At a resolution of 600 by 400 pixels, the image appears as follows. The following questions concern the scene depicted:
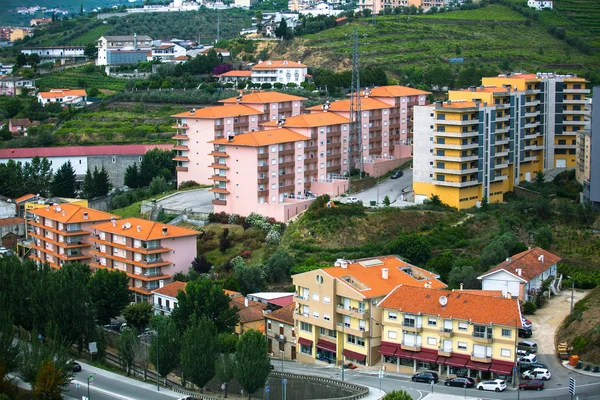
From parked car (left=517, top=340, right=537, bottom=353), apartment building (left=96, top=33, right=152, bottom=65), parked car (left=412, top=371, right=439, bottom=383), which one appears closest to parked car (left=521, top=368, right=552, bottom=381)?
parked car (left=517, top=340, right=537, bottom=353)

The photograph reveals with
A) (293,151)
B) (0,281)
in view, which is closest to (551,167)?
(293,151)

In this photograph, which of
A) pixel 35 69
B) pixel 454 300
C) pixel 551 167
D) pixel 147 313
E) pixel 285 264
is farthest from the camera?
pixel 35 69

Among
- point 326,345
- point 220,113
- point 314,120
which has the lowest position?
point 326,345

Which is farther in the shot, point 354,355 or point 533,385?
point 354,355

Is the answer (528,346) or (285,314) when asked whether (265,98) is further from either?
(528,346)

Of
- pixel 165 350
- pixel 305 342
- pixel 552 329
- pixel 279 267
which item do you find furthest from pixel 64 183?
pixel 552 329

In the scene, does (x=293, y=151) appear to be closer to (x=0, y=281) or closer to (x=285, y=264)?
(x=285, y=264)
